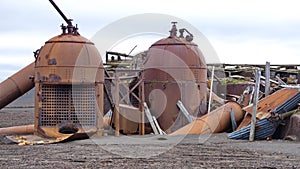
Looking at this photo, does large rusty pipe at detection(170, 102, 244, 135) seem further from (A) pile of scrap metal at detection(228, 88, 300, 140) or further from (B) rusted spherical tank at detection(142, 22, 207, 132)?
(B) rusted spherical tank at detection(142, 22, 207, 132)

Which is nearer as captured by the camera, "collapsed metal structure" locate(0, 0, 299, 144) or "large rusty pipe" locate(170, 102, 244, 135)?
"collapsed metal structure" locate(0, 0, 299, 144)

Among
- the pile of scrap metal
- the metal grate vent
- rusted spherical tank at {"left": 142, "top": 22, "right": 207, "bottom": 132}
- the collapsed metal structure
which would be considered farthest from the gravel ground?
rusted spherical tank at {"left": 142, "top": 22, "right": 207, "bottom": 132}

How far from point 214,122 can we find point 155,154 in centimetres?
537

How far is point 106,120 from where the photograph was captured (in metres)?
16.4

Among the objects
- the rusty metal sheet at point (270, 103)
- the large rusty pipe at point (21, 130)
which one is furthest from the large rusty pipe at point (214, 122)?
the large rusty pipe at point (21, 130)

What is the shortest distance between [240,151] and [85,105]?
492 cm

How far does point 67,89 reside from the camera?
14.0 metres

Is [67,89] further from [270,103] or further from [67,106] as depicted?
[270,103]

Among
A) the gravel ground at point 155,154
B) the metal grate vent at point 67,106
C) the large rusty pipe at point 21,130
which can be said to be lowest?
the large rusty pipe at point 21,130

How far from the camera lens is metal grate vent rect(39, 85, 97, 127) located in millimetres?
13828

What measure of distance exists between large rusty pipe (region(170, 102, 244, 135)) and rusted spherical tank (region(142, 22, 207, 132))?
1204 mm

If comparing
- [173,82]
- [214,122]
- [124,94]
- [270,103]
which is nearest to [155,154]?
[214,122]

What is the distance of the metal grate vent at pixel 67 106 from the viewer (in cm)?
1383

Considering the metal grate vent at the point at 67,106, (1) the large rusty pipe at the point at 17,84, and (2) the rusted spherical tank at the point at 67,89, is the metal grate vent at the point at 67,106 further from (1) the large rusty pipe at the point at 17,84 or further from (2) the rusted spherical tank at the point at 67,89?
(1) the large rusty pipe at the point at 17,84
